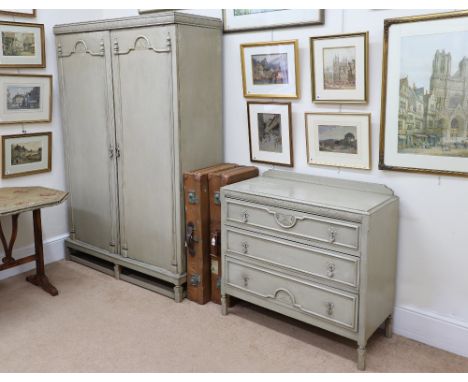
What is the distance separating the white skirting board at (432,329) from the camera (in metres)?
2.97

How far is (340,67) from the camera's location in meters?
3.12

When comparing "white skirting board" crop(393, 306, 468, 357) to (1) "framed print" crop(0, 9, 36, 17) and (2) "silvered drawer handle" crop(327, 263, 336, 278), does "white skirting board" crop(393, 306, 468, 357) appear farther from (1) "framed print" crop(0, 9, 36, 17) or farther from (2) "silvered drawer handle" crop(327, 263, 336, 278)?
(1) "framed print" crop(0, 9, 36, 17)

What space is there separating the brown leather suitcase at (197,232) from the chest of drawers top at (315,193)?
0.91ft

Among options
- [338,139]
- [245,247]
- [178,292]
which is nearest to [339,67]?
[338,139]

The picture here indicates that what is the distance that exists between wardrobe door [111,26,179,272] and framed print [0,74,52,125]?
783 millimetres

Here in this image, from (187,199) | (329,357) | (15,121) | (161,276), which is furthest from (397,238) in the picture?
(15,121)

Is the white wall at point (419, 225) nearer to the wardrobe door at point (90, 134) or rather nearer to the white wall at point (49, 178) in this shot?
the wardrobe door at point (90, 134)

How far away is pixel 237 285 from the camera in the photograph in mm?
3328

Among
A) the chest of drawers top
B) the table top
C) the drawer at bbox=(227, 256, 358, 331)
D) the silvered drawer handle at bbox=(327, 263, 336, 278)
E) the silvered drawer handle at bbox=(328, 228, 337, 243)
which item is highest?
the chest of drawers top

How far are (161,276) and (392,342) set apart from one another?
5.51ft

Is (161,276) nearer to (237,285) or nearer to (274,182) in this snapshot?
(237,285)

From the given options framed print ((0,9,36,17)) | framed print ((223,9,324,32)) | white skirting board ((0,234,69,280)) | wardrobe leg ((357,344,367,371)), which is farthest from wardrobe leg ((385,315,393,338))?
framed print ((0,9,36,17))

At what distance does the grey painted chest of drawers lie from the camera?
9.07 ft

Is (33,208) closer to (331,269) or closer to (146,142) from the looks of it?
(146,142)
